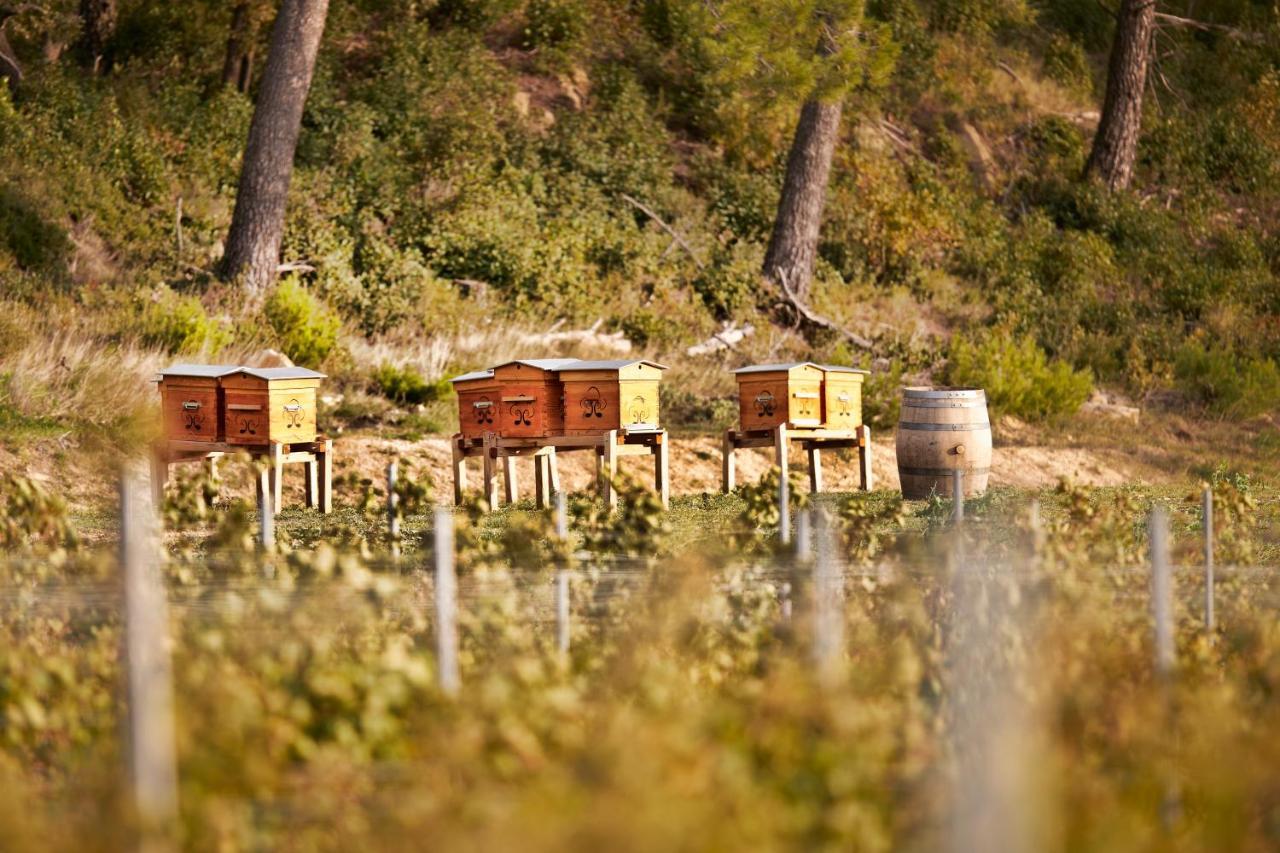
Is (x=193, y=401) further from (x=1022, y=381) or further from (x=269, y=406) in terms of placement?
(x=1022, y=381)

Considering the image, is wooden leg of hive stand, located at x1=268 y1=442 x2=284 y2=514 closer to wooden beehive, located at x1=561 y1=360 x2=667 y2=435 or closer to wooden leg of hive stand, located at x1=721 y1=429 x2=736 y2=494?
wooden beehive, located at x1=561 y1=360 x2=667 y2=435

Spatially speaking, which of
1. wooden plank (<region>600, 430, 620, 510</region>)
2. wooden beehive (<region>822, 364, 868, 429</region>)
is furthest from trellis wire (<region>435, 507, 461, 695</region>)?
wooden beehive (<region>822, 364, 868, 429</region>)

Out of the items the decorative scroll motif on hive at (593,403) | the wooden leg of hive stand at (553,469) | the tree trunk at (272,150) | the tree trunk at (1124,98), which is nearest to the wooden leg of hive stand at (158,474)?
the wooden leg of hive stand at (553,469)

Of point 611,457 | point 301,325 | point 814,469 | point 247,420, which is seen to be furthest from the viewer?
point 301,325

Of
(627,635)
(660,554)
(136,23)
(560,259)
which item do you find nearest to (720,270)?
(560,259)

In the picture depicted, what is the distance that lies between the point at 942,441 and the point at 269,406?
17.3ft

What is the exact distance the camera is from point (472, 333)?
1839 centimetres

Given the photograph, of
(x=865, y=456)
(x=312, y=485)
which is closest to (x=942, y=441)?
(x=865, y=456)

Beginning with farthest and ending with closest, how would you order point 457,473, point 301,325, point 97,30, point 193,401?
point 97,30, point 301,325, point 457,473, point 193,401

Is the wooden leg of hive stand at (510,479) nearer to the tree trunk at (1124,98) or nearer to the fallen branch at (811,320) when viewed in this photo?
the fallen branch at (811,320)

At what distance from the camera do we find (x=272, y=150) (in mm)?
18266

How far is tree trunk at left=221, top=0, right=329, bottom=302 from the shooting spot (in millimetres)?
18156

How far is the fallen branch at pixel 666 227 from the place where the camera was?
71.9 ft

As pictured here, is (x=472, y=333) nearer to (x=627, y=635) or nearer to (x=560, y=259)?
(x=560, y=259)
